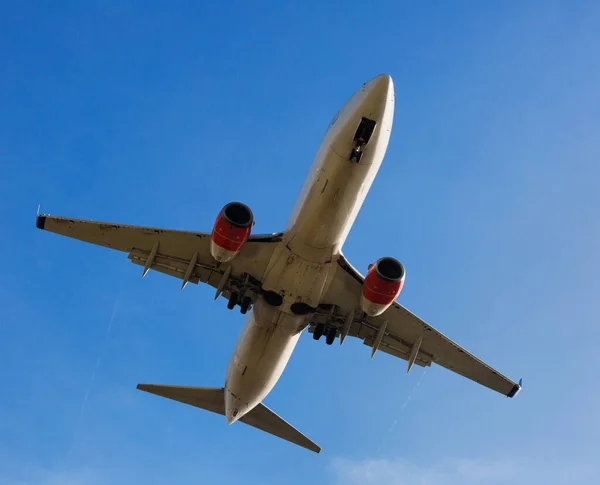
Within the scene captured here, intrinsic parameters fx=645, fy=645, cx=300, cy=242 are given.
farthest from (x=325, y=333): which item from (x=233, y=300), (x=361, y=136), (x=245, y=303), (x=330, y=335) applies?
(x=361, y=136)

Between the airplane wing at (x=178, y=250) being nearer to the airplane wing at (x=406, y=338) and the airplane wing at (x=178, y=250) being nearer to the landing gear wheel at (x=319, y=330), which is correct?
the landing gear wheel at (x=319, y=330)

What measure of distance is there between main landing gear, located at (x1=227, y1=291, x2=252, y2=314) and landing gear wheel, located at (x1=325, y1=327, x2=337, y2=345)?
10.5ft

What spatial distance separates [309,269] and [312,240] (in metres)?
1.28

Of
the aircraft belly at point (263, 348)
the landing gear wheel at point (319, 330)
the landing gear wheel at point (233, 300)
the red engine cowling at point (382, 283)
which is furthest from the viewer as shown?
the landing gear wheel at point (319, 330)

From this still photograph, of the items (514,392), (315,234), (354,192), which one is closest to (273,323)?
(315,234)

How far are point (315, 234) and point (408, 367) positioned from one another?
7.54 meters

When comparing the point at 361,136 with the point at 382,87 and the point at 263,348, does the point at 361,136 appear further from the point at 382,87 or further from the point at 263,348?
the point at 263,348

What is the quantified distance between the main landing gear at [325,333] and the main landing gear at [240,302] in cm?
274

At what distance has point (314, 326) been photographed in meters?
24.2

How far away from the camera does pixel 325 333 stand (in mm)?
24047

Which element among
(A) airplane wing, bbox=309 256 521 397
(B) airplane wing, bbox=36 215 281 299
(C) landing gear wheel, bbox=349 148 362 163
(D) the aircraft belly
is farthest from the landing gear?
(D) the aircraft belly

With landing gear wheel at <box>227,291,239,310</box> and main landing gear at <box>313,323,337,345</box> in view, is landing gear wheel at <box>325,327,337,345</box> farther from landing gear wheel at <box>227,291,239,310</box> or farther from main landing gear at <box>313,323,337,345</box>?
landing gear wheel at <box>227,291,239,310</box>

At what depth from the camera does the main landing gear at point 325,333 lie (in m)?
23.9

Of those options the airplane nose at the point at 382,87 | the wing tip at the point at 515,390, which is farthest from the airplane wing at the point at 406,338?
the airplane nose at the point at 382,87
